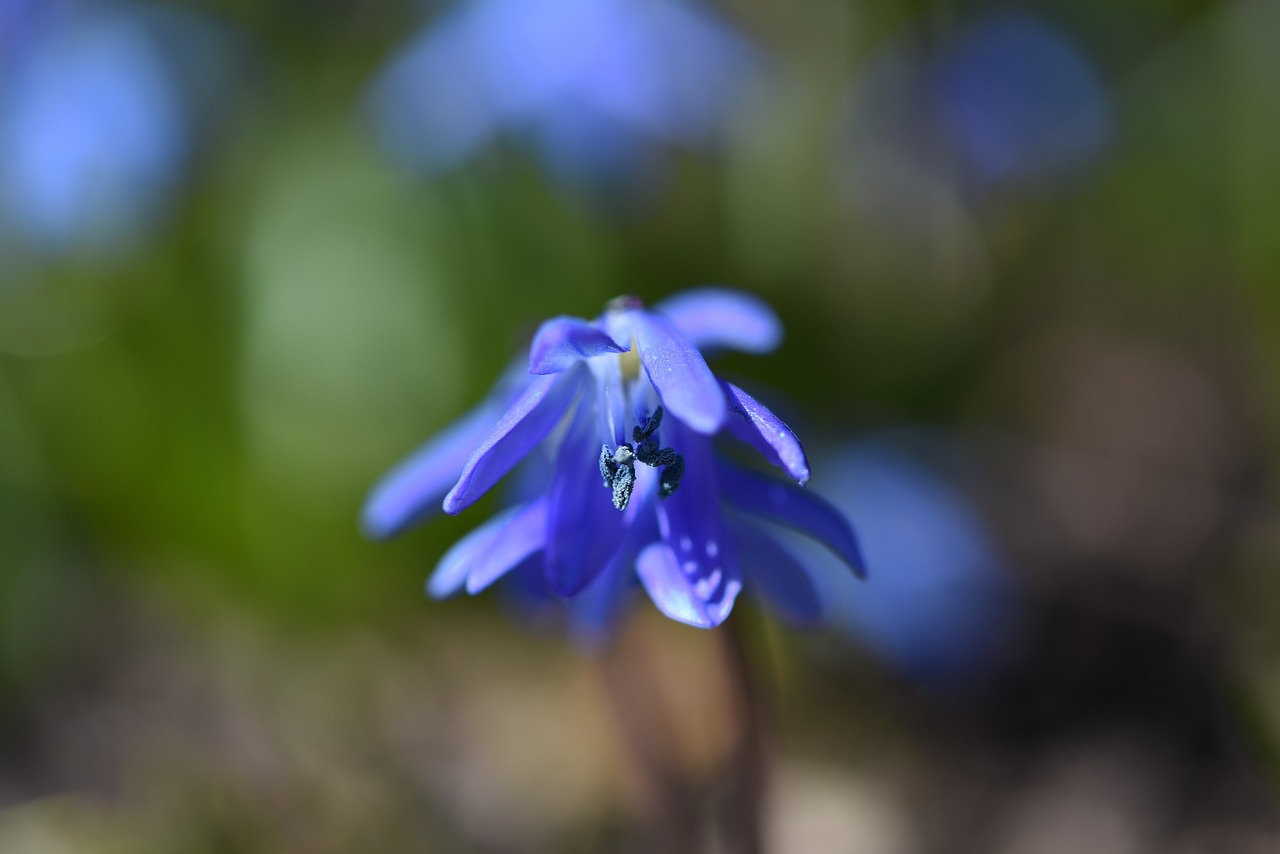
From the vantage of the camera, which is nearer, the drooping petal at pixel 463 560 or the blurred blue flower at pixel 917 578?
the drooping petal at pixel 463 560

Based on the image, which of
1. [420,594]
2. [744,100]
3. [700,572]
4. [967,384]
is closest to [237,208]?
[420,594]

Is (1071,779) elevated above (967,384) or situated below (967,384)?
below

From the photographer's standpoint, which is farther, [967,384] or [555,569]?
[967,384]

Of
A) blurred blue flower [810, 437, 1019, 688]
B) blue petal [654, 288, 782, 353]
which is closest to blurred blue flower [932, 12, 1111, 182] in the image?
blurred blue flower [810, 437, 1019, 688]

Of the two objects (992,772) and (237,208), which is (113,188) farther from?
(992,772)

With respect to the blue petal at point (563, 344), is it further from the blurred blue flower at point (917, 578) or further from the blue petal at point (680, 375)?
the blurred blue flower at point (917, 578)

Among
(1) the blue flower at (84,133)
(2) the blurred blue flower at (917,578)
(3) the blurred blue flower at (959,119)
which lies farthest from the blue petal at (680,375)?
(3) the blurred blue flower at (959,119)

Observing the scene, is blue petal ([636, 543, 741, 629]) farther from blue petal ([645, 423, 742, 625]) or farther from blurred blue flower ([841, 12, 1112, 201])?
blurred blue flower ([841, 12, 1112, 201])
